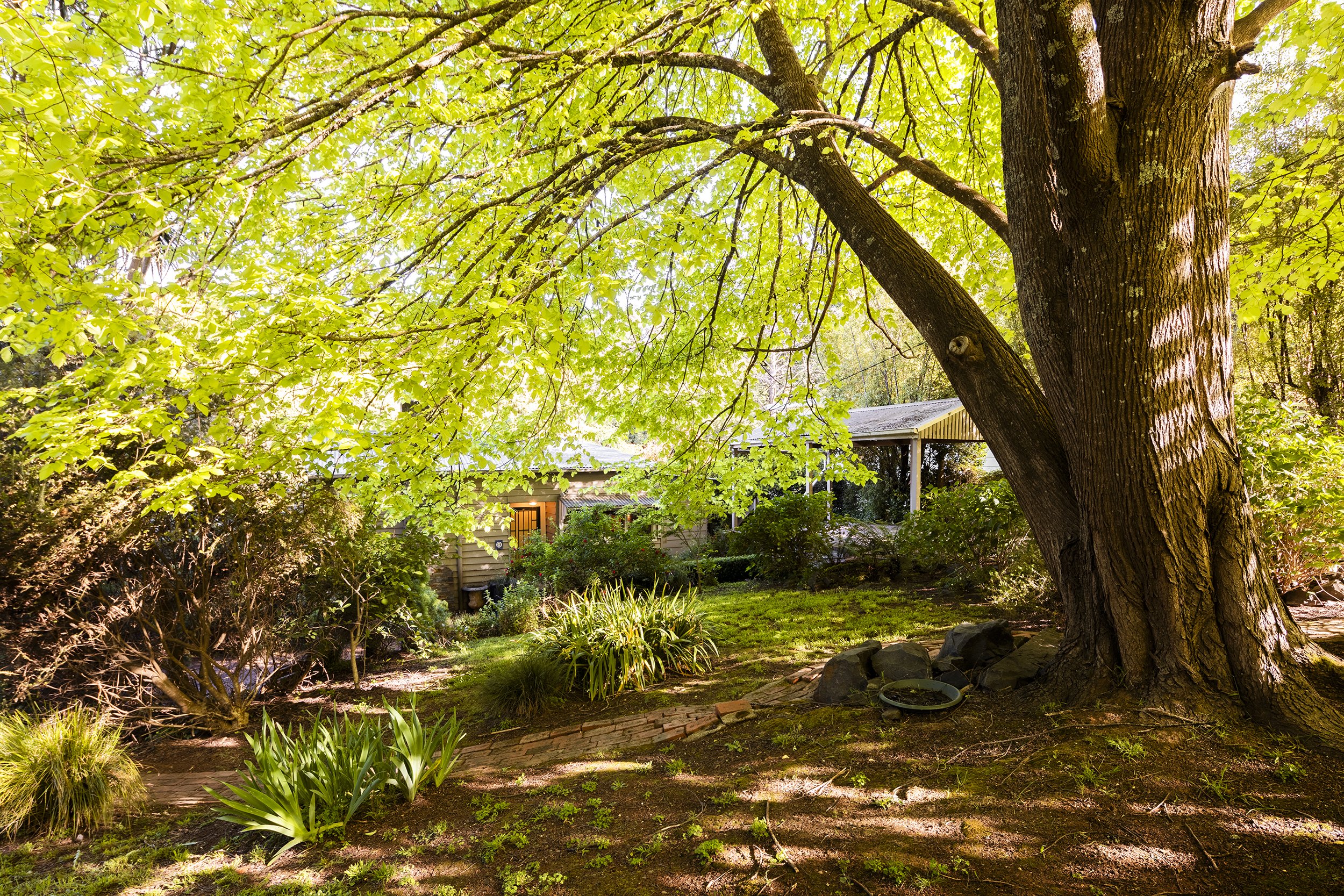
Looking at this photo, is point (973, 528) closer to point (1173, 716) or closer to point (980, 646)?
point (980, 646)

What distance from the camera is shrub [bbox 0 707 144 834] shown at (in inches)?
168

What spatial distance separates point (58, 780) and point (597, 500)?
1153 cm

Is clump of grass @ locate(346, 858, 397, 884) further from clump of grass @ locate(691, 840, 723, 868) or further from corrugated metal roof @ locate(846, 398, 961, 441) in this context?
corrugated metal roof @ locate(846, 398, 961, 441)

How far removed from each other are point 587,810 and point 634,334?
4541mm

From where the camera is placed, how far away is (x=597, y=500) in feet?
51.1

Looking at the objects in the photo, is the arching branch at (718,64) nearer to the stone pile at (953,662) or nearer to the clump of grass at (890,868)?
the stone pile at (953,662)

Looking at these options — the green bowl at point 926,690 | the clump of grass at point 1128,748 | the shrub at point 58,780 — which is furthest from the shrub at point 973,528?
the shrub at point 58,780

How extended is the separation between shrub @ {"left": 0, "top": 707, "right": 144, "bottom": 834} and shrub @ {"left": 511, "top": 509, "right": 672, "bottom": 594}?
705 centimetres

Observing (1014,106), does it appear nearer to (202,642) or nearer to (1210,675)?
(1210,675)

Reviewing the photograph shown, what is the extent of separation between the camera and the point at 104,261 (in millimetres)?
3762

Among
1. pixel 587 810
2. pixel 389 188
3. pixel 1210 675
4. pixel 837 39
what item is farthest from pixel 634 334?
pixel 1210 675

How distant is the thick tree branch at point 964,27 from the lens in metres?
4.14

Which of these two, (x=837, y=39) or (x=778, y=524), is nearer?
(x=837, y=39)

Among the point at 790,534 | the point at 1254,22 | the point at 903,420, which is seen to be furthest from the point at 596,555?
the point at 1254,22
